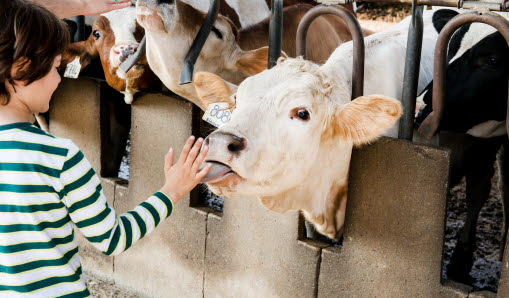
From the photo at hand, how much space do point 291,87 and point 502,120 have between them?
4.05 ft

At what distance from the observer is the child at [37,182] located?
5.07 ft

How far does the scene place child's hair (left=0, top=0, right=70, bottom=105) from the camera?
59.7 inches

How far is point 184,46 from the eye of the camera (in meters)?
3.02

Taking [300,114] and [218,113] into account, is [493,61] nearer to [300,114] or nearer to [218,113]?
[300,114]

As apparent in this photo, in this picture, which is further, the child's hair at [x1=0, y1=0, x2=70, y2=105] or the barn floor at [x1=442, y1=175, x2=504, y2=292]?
the barn floor at [x1=442, y1=175, x2=504, y2=292]

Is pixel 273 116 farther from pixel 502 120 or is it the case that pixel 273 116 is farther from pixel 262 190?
pixel 502 120

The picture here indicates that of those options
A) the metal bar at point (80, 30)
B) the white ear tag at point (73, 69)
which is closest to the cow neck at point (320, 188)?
the white ear tag at point (73, 69)

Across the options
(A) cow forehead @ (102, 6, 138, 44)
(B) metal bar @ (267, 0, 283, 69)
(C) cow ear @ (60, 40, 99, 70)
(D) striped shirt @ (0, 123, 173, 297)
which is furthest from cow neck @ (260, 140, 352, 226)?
(C) cow ear @ (60, 40, 99, 70)

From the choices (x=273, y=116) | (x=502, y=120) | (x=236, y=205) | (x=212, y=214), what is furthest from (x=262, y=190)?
(x=502, y=120)

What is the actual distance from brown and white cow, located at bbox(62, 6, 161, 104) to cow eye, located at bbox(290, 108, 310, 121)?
58.0 inches

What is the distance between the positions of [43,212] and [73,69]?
88.2 inches

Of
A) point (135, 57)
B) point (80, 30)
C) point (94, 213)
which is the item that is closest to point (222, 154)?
point (94, 213)

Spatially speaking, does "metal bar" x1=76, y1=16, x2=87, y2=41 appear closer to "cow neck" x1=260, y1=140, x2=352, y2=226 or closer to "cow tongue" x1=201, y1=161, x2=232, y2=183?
"cow neck" x1=260, y1=140, x2=352, y2=226

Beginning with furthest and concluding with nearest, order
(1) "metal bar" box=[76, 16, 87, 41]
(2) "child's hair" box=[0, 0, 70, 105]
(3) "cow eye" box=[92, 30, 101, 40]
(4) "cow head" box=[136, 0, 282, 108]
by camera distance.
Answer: (1) "metal bar" box=[76, 16, 87, 41] < (3) "cow eye" box=[92, 30, 101, 40] < (4) "cow head" box=[136, 0, 282, 108] < (2) "child's hair" box=[0, 0, 70, 105]
